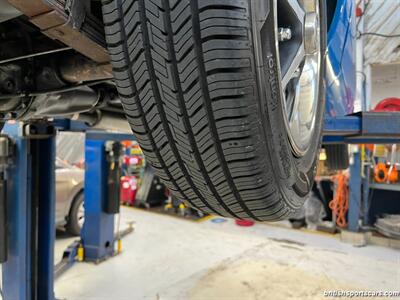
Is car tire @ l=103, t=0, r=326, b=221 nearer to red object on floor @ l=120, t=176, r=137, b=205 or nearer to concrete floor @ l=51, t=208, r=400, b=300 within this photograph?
concrete floor @ l=51, t=208, r=400, b=300

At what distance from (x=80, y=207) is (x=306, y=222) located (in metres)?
3.01

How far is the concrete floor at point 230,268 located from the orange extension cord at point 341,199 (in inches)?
13.6

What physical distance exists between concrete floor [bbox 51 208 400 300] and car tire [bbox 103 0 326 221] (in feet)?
6.77

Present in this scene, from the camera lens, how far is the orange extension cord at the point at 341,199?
4.31 meters

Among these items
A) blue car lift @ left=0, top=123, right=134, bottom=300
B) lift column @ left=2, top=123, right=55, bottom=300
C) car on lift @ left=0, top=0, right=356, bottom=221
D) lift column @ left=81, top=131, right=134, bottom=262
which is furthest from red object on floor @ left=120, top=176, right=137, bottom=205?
car on lift @ left=0, top=0, right=356, bottom=221

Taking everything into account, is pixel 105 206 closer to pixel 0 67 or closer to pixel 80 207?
pixel 80 207

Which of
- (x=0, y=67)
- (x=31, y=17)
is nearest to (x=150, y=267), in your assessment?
(x=0, y=67)

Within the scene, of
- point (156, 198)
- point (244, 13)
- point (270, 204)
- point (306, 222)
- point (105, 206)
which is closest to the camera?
point (244, 13)

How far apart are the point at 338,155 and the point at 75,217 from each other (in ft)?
10.0

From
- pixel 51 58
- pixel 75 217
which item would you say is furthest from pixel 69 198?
pixel 51 58

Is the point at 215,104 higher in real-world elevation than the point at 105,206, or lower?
higher

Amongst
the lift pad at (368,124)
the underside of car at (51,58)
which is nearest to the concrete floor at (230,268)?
the lift pad at (368,124)

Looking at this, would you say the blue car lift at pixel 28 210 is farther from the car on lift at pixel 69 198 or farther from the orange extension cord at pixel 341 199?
the orange extension cord at pixel 341 199

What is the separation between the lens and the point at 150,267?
316cm
